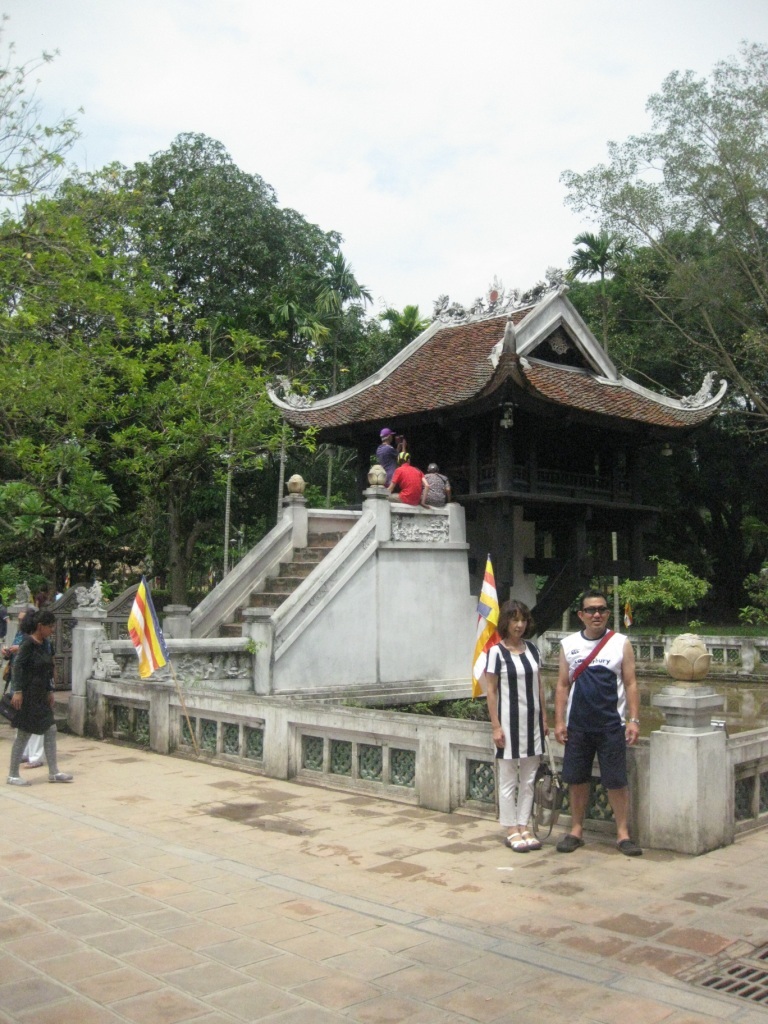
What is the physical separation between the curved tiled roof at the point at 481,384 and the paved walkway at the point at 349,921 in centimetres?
996

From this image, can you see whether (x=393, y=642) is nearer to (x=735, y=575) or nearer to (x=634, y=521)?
(x=634, y=521)

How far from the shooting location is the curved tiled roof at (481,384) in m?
16.9

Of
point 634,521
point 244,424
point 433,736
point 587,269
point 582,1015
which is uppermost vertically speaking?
point 587,269

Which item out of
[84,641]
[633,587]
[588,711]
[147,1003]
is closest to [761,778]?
[588,711]

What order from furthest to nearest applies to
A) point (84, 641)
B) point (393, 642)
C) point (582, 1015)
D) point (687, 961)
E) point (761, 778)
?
point (393, 642), point (84, 641), point (761, 778), point (687, 961), point (582, 1015)

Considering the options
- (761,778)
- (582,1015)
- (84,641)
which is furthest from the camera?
A: (84,641)

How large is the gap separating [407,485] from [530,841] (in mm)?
9673

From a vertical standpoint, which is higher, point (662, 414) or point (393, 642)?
point (662, 414)

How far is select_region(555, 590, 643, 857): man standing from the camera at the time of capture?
646 cm

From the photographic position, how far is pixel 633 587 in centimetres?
2380

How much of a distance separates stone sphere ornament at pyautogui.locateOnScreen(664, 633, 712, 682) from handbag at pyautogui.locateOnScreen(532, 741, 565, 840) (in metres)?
1.06

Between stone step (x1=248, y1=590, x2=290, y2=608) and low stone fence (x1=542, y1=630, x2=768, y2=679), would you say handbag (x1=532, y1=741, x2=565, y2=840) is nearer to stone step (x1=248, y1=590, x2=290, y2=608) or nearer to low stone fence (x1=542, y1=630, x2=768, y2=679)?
stone step (x1=248, y1=590, x2=290, y2=608)

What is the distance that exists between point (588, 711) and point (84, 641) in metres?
7.67

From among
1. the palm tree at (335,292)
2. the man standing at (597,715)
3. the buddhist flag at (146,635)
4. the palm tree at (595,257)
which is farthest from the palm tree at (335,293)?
the man standing at (597,715)
